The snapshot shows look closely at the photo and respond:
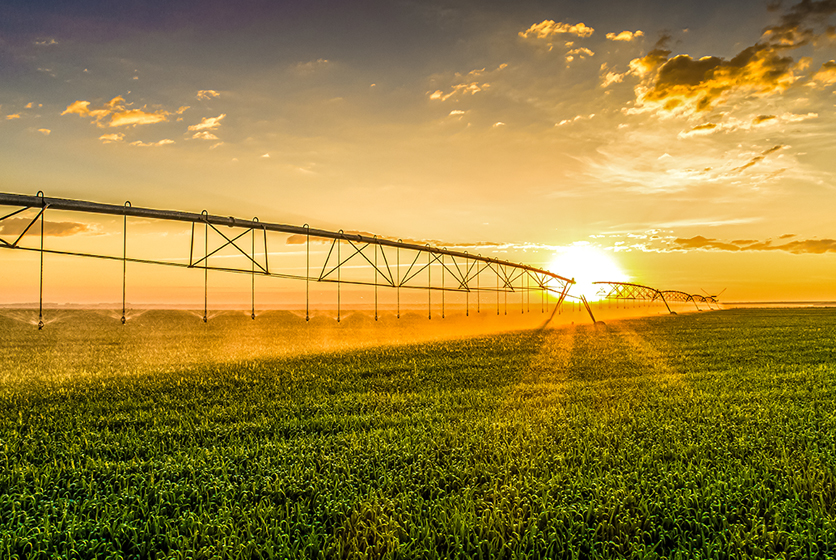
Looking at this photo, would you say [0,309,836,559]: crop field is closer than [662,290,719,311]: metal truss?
Yes

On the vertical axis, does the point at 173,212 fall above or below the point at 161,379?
above

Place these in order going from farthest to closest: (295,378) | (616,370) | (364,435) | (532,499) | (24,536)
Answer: (616,370) < (295,378) < (364,435) < (532,499) < (24,536)

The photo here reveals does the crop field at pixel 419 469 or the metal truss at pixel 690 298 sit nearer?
the crop field at pixel 419 469

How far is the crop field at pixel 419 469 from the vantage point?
634 cm

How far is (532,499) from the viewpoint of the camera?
24.2 ft

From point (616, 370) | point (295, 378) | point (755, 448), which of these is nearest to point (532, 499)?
point (755, 448)

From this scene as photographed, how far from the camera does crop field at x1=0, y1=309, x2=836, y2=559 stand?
634 centimetres

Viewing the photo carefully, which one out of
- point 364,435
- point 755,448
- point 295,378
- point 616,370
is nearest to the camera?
point 755,448

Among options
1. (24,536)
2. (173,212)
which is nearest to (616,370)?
(173,212)

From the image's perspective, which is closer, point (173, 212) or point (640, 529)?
point (640, 529)

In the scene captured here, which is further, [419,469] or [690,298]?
[690,298]

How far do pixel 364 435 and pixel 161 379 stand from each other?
12990mm

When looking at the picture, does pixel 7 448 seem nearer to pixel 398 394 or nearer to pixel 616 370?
pixel 398 394

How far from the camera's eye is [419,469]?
8609 millimetres
